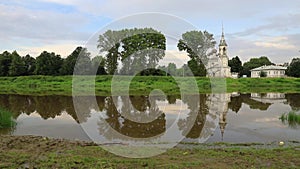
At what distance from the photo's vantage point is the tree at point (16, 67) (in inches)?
2385

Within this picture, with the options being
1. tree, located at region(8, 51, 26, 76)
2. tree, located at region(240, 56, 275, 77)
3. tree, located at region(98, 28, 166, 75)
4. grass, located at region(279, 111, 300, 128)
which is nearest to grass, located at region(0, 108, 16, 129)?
tree, located at region(98, 28, 166, 75)

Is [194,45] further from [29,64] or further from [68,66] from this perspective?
[29,64]

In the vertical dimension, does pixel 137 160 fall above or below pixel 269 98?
below

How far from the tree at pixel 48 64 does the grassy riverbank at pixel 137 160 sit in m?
54.5

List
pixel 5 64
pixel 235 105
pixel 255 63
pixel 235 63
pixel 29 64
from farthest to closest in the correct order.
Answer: pixel 255 63 < pixel 235 63 < pixel 29 64 < pixel 5 64 < pixel 235 105

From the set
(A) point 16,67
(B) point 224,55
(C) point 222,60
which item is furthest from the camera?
(B) point 224,55

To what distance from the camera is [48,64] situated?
202 feet

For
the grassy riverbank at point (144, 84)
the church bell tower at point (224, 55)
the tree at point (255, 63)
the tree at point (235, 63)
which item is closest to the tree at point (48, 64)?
the grassy riverbank at point (144, 84)

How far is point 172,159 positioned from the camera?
7.55 m

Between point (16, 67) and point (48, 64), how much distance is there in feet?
20.6

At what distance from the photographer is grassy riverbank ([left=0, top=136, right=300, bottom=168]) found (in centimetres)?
698

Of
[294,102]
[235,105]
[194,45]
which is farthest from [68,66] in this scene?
[294,102]

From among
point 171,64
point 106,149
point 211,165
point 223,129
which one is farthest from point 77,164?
point 223,129

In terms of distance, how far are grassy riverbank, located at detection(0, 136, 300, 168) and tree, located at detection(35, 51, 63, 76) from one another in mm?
54536
